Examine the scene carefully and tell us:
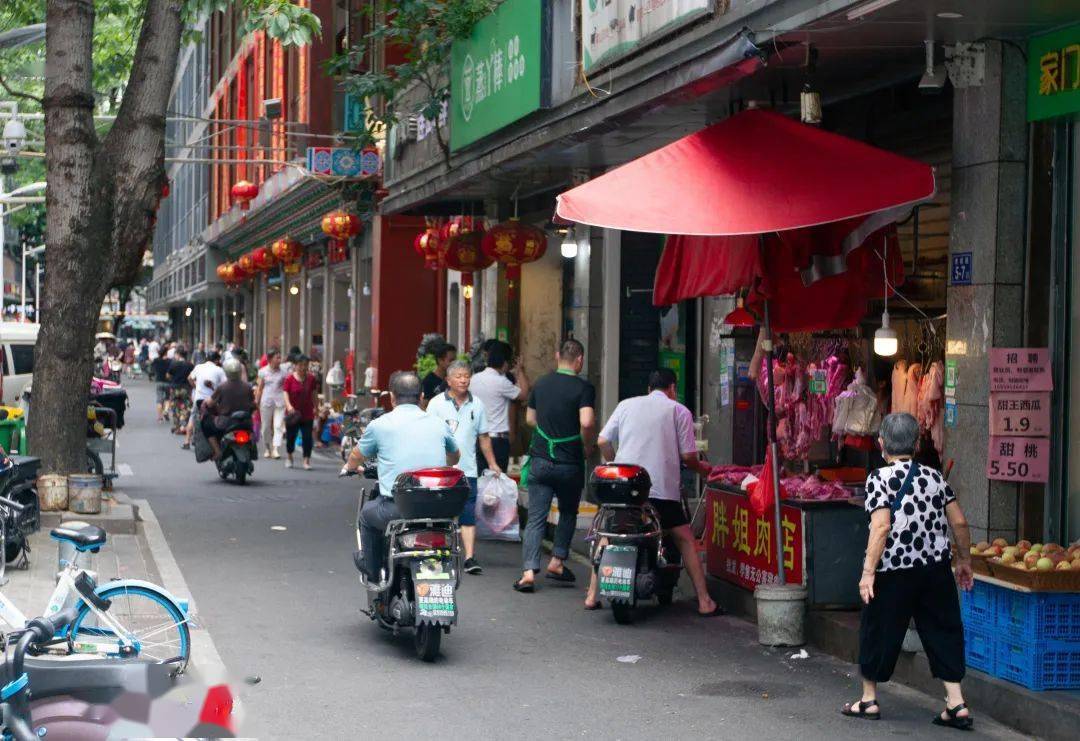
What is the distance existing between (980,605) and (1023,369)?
1.38 meters

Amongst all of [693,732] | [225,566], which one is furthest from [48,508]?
[693,732]

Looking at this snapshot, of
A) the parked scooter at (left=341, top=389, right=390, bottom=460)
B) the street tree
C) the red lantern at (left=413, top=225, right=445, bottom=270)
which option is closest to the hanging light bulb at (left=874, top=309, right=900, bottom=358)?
the street tree

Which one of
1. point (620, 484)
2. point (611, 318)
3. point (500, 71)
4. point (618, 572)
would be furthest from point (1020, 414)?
point (611, 318)

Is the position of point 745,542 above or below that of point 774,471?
below

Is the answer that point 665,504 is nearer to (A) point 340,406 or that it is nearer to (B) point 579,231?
(B) point 579,231

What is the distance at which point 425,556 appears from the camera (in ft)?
29.7

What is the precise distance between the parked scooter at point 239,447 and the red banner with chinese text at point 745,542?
33.3ft

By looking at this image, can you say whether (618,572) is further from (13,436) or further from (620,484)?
(13,436)

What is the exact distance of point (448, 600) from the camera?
29.3ft

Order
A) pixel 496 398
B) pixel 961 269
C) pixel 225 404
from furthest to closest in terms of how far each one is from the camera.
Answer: pixel 225 404 → pixel 496 398 → pixel 961 269

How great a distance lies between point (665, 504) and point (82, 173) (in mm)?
6987

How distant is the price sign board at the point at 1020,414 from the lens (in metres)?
8.51

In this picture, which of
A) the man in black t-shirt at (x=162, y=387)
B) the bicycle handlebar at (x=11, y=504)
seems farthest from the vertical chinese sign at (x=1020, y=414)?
the man in black t-shirt at (x=162, y=387)

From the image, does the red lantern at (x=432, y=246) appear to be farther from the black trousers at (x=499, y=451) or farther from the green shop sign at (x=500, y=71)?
the black trousers at (x=499, y=451)
